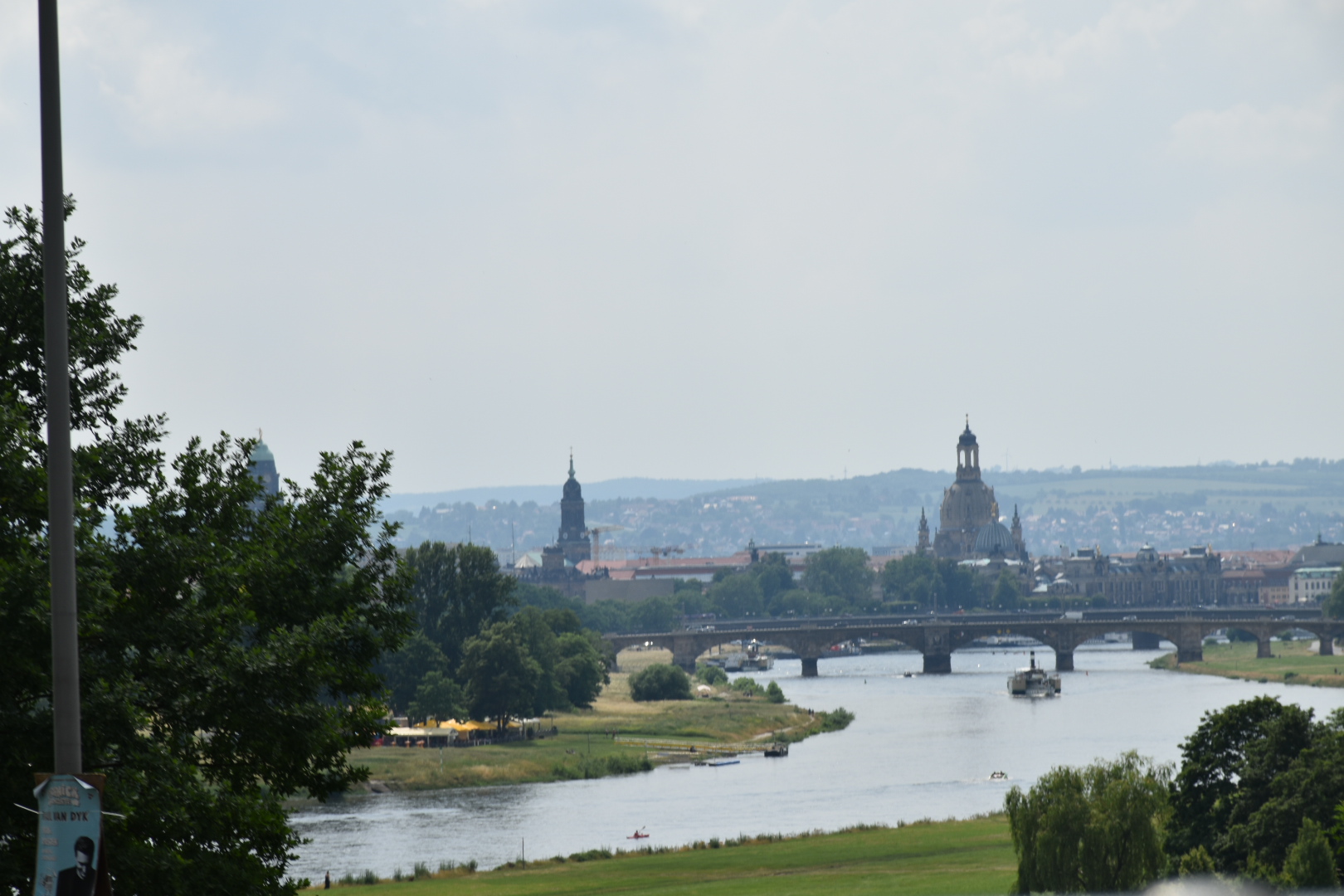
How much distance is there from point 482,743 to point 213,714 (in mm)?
56989

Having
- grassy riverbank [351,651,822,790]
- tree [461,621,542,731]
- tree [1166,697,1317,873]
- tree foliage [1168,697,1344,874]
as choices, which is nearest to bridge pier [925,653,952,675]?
grassy riverbank [351,651,822,790]

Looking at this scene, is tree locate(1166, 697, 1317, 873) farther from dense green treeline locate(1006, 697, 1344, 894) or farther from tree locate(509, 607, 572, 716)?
tree locate(509, 607, 572, 716)

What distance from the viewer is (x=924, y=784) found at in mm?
54750

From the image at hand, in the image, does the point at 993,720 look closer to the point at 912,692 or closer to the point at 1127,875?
the point at 912,692

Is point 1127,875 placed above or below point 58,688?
below

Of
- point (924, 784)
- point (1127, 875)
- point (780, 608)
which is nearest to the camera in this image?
point (1127, 875)

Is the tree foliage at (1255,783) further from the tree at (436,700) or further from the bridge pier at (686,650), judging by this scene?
the bridge pier at (686,650)

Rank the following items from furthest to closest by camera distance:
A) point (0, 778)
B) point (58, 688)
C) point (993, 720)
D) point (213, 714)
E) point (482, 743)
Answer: point (993, 720) → point (482, 743) → point (213, 714) → point (0, 778) → point (58, 688)

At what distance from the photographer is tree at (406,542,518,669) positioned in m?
79.4

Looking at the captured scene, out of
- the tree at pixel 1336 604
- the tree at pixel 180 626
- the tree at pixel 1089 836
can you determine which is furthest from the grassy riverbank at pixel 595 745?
the tree at pixel 1336 604

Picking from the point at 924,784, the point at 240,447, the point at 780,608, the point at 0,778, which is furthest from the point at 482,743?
the point at 780,608

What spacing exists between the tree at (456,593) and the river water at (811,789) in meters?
16.5

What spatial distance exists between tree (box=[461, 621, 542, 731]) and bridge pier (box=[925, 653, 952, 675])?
2134 inches

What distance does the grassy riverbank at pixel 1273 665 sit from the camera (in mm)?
94062
